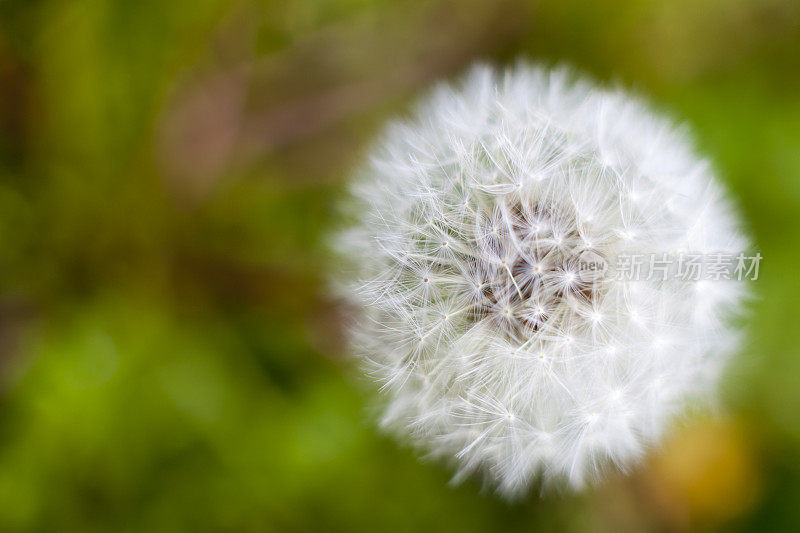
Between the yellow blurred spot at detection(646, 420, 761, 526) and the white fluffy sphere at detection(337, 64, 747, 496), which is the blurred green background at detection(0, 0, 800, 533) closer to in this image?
the yellow blurred spot at detection(646, 420, 761, 526)

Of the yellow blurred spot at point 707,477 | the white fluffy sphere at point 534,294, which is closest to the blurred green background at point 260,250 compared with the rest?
the yellow blurred spot at point 707,477

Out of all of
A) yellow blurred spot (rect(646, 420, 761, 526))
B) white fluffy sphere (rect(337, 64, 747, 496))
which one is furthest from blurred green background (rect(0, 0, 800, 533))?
white fluffy sphere (rect(337, 64, 747, 496))

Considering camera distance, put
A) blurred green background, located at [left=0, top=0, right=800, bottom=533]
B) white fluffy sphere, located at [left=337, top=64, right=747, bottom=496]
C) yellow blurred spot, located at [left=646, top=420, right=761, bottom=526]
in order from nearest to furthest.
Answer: white fluffy sphere, located at [left=337, top=64, right=747, bottom=496] → blurred green background, located at [left=0, top=0, right=800, bottom=533] → yellow blurred spot, located at [left=646, top=420, right=761, bottom=526]

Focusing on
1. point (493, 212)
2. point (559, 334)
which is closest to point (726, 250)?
point (559, 334)

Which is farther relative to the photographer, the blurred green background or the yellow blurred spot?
the yellow blurred spot

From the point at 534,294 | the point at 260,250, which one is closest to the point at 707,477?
the point at 534,294

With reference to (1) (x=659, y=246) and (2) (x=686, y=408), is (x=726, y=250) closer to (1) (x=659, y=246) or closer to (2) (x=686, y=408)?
(1) (x=659, y=246)

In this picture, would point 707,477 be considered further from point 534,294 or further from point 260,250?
point 260,250
